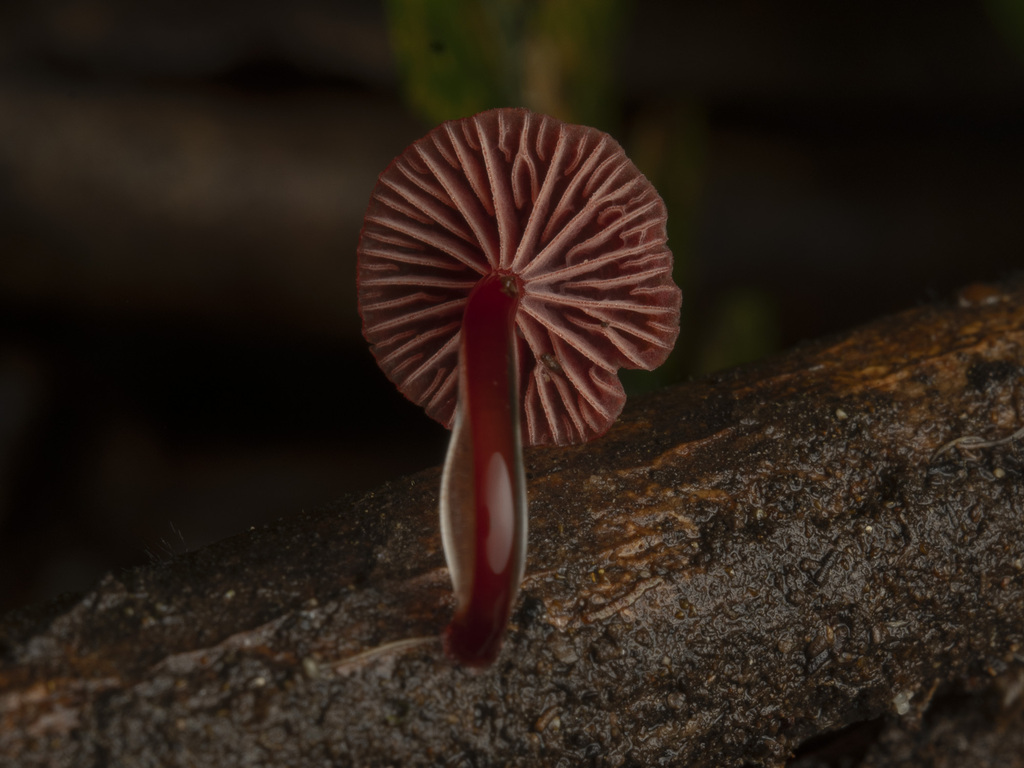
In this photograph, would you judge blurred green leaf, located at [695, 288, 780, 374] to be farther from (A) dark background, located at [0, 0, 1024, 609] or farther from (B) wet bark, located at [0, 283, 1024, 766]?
(B) wet bark, located at [0, 283, 1024, 766]

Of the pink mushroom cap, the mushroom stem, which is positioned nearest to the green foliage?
the pink mushroom cap

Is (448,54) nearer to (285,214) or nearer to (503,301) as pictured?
(503,301)

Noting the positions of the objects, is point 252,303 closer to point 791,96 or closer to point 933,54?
point 791,96

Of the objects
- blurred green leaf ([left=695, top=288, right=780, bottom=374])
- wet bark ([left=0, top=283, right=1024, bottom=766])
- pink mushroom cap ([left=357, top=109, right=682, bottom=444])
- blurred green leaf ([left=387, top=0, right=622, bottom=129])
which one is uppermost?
blurred green leaf ([left=387, top=0, right=622, bottom=129])

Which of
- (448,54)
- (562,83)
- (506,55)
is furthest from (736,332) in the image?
(448,54)

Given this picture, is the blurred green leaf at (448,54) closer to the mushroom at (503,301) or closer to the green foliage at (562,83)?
the green foliage at (562,83)
